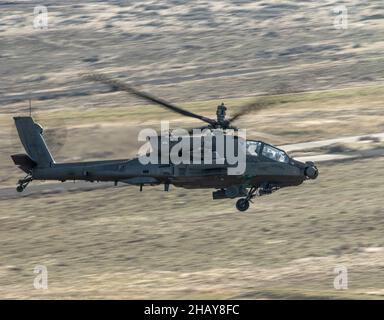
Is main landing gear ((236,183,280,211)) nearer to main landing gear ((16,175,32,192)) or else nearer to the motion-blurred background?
the motion-blurred background

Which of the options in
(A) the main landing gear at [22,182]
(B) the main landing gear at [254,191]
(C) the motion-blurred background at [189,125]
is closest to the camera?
(B) the main landing gear at [254,191]

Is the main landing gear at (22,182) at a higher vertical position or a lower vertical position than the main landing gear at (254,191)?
higher

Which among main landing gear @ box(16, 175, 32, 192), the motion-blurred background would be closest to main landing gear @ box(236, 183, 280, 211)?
the motion-blurred background

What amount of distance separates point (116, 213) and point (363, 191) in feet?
43.6

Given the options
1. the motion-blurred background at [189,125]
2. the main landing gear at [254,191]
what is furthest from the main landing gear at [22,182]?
the main landing gear at [254,191]

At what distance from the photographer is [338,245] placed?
4725cm

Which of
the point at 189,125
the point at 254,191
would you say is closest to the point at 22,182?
the point at 254,191

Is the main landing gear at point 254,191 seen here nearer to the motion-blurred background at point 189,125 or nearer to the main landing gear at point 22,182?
the motion-blurred background at point 189,125

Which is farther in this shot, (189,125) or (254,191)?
(189,125)

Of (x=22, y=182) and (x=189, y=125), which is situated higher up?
(x=189, y=125)

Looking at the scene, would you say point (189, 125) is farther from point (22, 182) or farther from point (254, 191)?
point (22, 182)

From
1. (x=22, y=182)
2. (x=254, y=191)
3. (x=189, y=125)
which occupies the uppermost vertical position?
(x=189, y=125)
